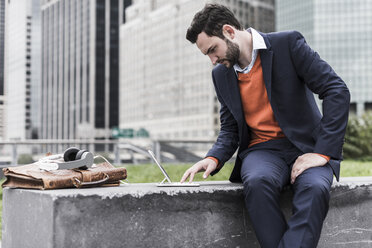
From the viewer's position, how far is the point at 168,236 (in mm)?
2365

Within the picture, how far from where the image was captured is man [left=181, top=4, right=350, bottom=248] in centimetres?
232

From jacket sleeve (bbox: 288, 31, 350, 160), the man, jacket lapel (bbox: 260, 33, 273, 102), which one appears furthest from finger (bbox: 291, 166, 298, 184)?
jacket lapel (bbox: 260, 33, 273, 102)

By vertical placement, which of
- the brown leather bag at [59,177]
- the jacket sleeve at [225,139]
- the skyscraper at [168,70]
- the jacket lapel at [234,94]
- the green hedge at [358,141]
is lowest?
the green hedge at [358,141]

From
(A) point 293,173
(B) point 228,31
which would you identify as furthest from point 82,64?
(A) point 293,173

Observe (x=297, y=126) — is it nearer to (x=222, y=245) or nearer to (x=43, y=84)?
(x=222, y=245)

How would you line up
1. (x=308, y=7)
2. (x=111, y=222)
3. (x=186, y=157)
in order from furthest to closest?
(x=308, y=7) < (x=186, y=157) < (x=111, y=222)

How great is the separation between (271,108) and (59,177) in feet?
4.01

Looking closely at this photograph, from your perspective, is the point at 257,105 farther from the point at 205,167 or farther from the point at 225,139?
the point at 205,167

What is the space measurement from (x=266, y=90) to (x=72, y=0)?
11879 centimetres

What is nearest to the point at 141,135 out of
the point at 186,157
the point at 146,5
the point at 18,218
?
the point at 146,5

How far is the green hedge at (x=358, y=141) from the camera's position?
15.5 meters

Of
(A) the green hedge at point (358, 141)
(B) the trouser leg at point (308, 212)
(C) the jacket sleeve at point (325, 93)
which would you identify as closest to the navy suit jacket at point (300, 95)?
(C) the jacket sleeve at point (325, 93)

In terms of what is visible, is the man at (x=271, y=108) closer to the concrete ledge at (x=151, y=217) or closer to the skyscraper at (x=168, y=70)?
the concrete ledge at (x=151, y=217)

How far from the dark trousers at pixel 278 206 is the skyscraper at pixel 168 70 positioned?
76.6 metres
